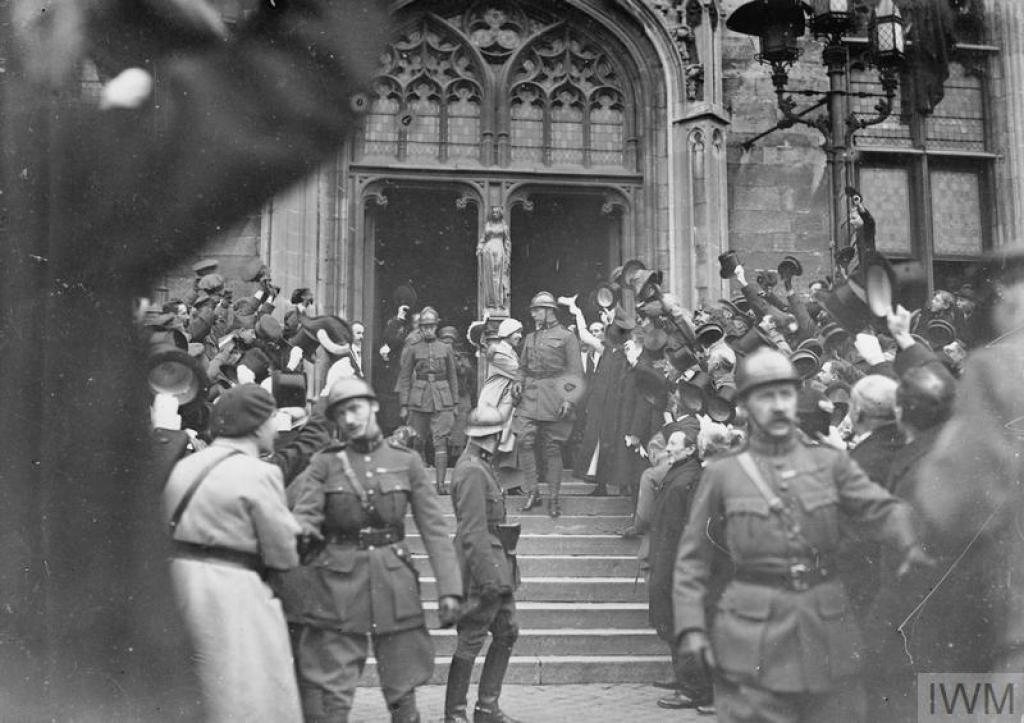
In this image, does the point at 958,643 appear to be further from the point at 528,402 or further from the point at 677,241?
the point at 677,241

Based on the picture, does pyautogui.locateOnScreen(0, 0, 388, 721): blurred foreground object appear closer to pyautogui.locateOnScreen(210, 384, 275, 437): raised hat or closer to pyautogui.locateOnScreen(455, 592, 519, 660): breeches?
pyautogui.locateOnScreen(210, 384, 275, 437): raised hat

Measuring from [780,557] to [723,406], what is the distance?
2372 mm

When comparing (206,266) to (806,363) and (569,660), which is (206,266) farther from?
(806,363)

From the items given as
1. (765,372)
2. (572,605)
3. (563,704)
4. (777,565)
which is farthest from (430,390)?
(777,565)

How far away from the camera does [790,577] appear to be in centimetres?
385

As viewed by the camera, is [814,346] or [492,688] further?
[814,346]

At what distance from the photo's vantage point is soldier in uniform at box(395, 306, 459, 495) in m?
9.84

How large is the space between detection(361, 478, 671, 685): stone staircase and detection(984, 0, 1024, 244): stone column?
7.58 m

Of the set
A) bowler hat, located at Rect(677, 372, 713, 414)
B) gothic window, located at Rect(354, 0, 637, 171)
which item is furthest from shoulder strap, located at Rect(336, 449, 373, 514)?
gothic window, located at Rect(354, 0, 637, 171)

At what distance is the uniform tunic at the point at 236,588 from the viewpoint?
4.04 meters

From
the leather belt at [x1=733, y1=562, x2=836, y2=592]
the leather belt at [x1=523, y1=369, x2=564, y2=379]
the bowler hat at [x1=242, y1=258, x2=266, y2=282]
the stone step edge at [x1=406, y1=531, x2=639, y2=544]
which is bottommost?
the stone step edge at [x1=406, y1=531, x2=639, y2=544]

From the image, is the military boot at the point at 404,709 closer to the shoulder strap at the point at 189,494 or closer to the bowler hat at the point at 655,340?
the shoulder strap at the point at 189,494

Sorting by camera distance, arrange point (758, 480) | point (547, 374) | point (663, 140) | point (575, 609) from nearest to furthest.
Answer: point (758, 480)
point (575, 609)
point (547, 374)
point (663, 140)

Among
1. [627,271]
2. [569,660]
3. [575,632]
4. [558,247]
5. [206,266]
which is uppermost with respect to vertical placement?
[558,247]
